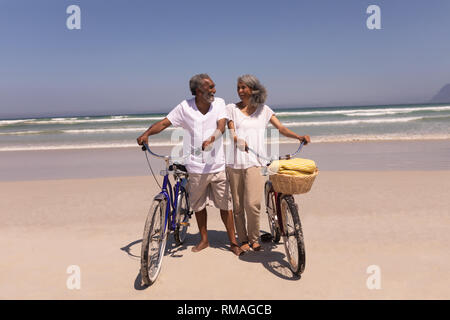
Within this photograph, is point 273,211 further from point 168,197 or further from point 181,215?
point 168,197

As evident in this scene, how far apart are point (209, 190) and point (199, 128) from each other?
2.20 feet

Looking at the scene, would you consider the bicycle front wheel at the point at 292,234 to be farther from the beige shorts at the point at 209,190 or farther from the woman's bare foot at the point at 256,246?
the beige shorts at the point at 209,190

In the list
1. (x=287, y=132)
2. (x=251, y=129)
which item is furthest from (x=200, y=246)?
(x=287, y=132)

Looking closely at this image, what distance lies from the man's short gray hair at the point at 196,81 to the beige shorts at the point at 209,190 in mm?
828

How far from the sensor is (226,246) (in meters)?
3.76

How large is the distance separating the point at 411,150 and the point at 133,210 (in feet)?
31.3

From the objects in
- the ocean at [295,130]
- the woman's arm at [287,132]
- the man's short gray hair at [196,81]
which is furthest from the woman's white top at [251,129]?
the ocean at [295,130]

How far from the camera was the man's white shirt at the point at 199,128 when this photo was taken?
10.6 ft

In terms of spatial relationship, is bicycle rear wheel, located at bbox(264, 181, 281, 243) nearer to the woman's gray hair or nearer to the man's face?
the woman's gray hair

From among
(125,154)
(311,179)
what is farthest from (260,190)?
(125,154)

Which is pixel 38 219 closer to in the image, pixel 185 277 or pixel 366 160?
pixel 185 277
